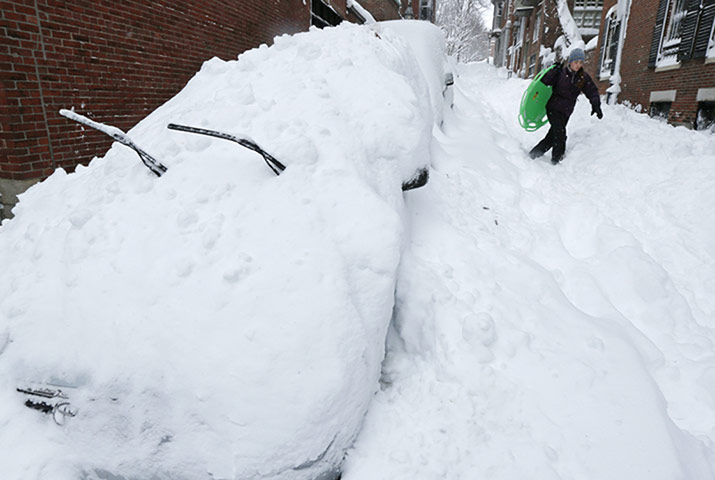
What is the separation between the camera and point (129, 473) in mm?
1828

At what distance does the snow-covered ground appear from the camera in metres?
1.81

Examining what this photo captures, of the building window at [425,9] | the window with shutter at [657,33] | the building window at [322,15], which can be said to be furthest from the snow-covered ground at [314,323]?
the building window at [425,9]

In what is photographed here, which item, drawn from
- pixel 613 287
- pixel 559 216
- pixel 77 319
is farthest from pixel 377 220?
pixel 559 216

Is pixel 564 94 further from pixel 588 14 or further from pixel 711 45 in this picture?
pixel 588 14

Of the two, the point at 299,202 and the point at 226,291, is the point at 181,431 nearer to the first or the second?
the point at 226,291

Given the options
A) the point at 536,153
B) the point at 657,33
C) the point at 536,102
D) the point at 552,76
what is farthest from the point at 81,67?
the point at 657,33

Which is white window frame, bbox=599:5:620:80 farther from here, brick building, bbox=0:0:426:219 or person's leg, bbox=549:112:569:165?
brick building, bbox=0:0:426:219

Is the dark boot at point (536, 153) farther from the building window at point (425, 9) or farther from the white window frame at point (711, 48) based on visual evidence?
the building window at point (425, 9)

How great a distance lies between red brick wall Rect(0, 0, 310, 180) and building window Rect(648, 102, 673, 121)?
368 inches

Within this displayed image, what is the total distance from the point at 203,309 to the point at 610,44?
49.0 feet

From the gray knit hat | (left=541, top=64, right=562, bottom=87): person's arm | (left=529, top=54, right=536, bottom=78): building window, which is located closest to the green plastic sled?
(left=541, top=64, right=562, bottom=87): person's arm

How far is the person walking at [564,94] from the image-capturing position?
631 cm

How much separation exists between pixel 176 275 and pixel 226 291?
268mm

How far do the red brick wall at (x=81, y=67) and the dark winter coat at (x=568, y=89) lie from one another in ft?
17.9
